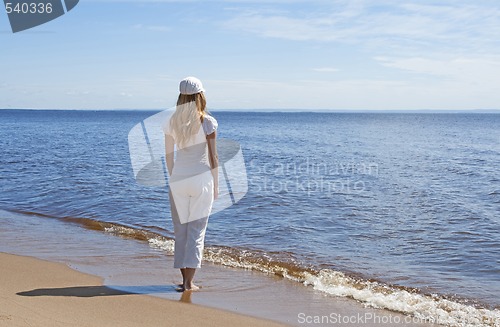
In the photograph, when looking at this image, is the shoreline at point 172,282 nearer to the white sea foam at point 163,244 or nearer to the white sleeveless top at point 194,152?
the white sea foam at point 163,244

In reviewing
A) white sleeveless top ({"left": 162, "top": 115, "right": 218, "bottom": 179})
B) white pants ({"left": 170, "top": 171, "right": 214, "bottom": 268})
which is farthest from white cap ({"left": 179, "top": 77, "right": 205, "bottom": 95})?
white pants ({"left": 170, "top": 171, "right": 214, "bottom": 268})

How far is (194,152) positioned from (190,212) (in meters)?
0.66

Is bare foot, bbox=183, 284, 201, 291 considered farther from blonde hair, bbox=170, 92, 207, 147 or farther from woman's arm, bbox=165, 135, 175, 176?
blonde hair, bbox=170, 92, 207, 147

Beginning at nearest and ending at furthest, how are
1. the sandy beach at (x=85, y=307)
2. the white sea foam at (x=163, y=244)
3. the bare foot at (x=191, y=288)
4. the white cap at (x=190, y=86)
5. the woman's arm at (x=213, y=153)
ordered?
the sandy beach at (x=85, y=307), the white cap at (x=190, y=86), the woman's arm at (x=213, y=153), the bare foot at (x=191, y=288), the white sea foam at (x=163, y=244)

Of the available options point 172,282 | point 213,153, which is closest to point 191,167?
point 213,153

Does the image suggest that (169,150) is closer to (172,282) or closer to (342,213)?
(172,282)

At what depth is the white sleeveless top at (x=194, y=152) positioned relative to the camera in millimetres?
5363

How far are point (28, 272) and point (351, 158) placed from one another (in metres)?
19.8

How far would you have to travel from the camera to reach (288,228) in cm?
975

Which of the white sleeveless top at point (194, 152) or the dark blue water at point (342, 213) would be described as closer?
the white sleeveless top at point (194, 152)

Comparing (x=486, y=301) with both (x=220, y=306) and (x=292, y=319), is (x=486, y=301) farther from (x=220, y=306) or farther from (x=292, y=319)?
(x=220, y=306)

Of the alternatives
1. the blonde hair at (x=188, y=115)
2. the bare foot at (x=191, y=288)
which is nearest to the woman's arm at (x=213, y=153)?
the blonde hair at (x=188, y=115)

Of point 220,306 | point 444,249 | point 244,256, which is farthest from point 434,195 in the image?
point 220,306

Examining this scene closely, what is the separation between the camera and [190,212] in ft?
18.4
